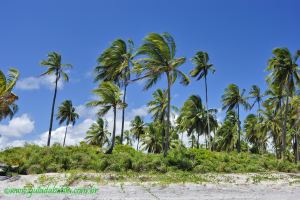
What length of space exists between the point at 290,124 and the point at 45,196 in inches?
1608

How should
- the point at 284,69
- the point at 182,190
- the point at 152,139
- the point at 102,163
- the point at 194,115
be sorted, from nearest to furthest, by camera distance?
the point at 182,190, the point at 102,163, the point at 284,69, the point at 194,115, the point at 152,139

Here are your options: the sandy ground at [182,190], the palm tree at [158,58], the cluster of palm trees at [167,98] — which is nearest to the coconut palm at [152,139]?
the cluster of palm trees at [167,98]

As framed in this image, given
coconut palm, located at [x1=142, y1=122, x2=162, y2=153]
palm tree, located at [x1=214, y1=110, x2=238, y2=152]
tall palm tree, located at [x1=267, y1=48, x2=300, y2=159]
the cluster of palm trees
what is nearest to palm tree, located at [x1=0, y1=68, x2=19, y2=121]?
the cluster of palm trees

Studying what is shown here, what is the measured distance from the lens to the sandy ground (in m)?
10.6

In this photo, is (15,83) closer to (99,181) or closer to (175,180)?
(99,181)

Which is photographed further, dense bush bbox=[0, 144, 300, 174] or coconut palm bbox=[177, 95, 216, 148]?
coconut palm bbox=[177, 95, 216, 148]

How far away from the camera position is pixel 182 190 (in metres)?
11.8

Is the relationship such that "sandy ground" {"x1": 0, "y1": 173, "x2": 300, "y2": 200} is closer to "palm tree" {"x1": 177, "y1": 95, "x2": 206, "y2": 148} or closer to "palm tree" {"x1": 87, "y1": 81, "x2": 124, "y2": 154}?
"palm tree" {"x1": 87, "y1": 81, "x2": 124, "y2": 154}

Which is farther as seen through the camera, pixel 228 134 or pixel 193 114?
pixel 228 134

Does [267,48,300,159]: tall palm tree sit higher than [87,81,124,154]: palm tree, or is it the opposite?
[267,48,300,159]: tall palm tree

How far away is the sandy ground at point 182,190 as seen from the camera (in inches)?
416

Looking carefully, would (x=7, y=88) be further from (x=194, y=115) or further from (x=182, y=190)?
(x=194, y=115)

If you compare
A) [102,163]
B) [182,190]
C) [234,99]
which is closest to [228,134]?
[234,99]

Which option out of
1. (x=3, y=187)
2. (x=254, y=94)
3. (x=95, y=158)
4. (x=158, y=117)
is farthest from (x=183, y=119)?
(x=3, y=187)
